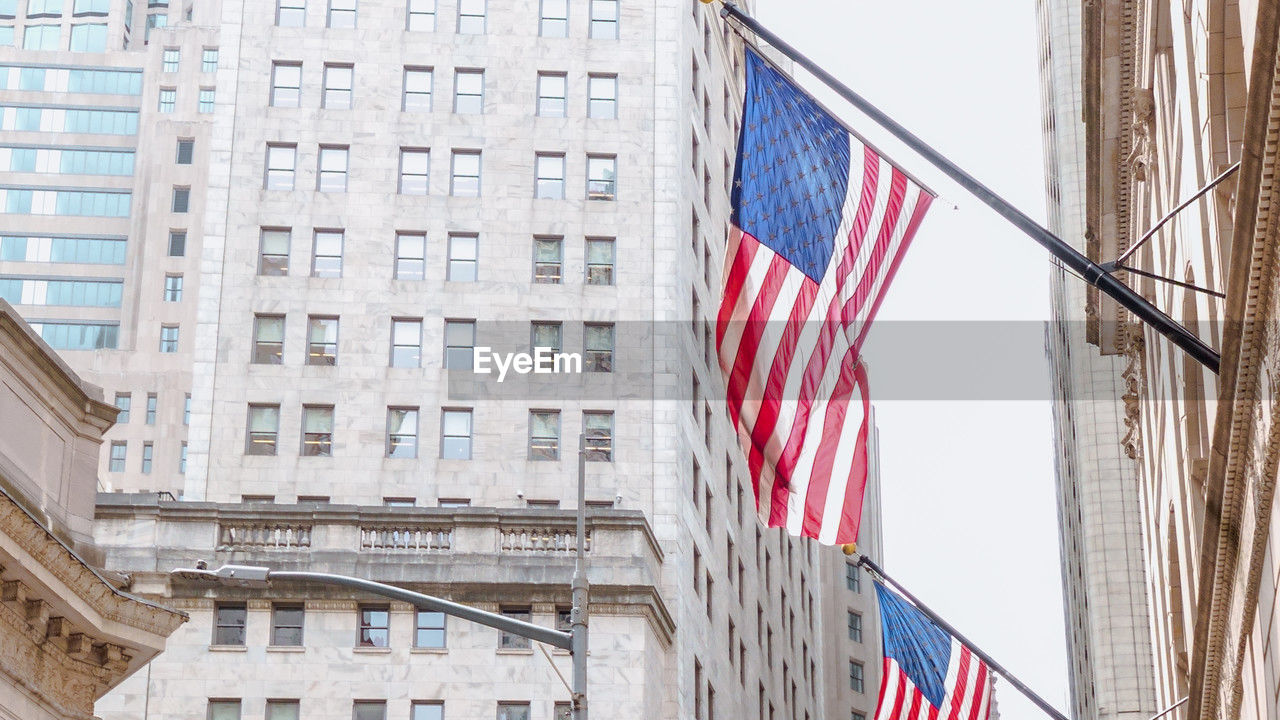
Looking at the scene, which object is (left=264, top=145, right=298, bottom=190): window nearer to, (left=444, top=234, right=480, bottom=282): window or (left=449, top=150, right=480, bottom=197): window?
(left=449, top=150, right=480, bottom=197): window

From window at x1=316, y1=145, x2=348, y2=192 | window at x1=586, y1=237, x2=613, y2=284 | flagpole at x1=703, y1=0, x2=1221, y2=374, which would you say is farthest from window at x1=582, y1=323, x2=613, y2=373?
flagpole at x1=703, y1=0, x2=1221, y2=374

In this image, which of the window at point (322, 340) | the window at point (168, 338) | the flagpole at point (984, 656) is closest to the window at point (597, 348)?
the window at point (322, 340)

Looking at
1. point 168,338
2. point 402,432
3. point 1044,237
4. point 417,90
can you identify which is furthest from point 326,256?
point 1044,237

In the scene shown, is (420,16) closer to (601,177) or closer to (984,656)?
(601,177)

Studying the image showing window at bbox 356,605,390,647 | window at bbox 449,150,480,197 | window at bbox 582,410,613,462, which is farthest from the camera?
window at bbox 449,150,480,197

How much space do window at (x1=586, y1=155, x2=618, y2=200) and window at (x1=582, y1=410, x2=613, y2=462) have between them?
834 centimetres

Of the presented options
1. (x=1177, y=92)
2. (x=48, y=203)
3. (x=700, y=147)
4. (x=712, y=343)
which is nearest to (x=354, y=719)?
(x=712, y=343)

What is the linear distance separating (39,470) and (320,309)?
39309 millimetres

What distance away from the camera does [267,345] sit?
64.9 metres

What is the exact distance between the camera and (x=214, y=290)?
65438 mm

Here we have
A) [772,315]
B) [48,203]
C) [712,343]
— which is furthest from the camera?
[48,203]

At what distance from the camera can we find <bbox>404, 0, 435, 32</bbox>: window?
70750 millimetres

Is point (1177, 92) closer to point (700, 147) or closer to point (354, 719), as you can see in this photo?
point (354, 719)

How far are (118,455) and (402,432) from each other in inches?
2084
